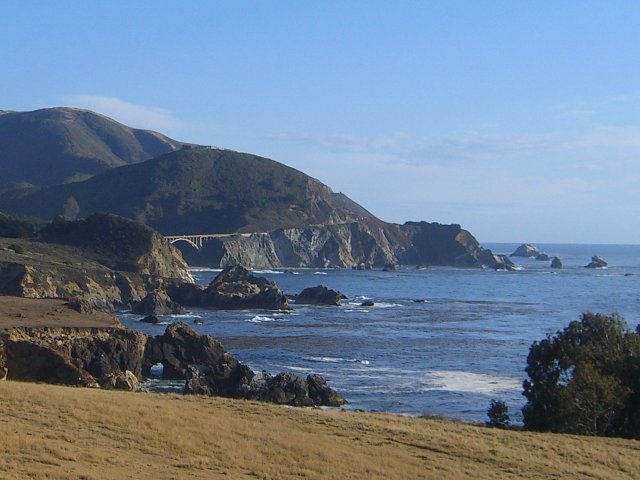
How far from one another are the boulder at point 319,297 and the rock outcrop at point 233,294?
4.64m

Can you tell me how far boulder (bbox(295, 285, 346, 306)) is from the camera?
115062mm

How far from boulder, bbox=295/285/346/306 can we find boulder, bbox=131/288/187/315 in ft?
67.6

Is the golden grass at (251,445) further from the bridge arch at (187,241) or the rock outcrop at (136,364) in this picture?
the bridge arch at (187,241)

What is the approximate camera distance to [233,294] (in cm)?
11181

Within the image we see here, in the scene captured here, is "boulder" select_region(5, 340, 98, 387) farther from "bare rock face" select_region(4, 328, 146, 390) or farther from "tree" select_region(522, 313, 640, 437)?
"tree" select_region(522, 313, 640, 437)

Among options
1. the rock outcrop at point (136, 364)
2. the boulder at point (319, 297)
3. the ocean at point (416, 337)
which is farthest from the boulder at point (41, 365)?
the boulder at point (319, 297)

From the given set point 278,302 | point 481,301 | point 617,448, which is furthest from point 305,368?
point 481,301

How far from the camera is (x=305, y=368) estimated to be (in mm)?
60375

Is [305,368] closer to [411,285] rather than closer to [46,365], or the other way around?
[46,365]

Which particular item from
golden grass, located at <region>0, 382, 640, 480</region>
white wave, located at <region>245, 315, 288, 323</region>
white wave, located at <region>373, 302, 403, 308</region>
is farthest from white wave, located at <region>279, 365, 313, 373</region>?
white wave, located at <region>373, 302, 403, 308</region>

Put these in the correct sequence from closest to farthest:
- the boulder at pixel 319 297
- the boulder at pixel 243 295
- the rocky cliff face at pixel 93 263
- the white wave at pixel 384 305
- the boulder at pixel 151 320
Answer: the boulder at pixel 151 320 < the rocky cliff face at pixel 93 263 < the boulder at pixel 243 295 < the white wave at pixel 384 305 < the boulder at pixel 319 297

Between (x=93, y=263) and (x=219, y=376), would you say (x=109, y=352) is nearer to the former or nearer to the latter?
(x=219, y=376)

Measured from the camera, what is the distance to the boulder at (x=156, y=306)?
9800cm

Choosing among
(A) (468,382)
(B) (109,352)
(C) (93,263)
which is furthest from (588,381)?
(C) (93,263)
